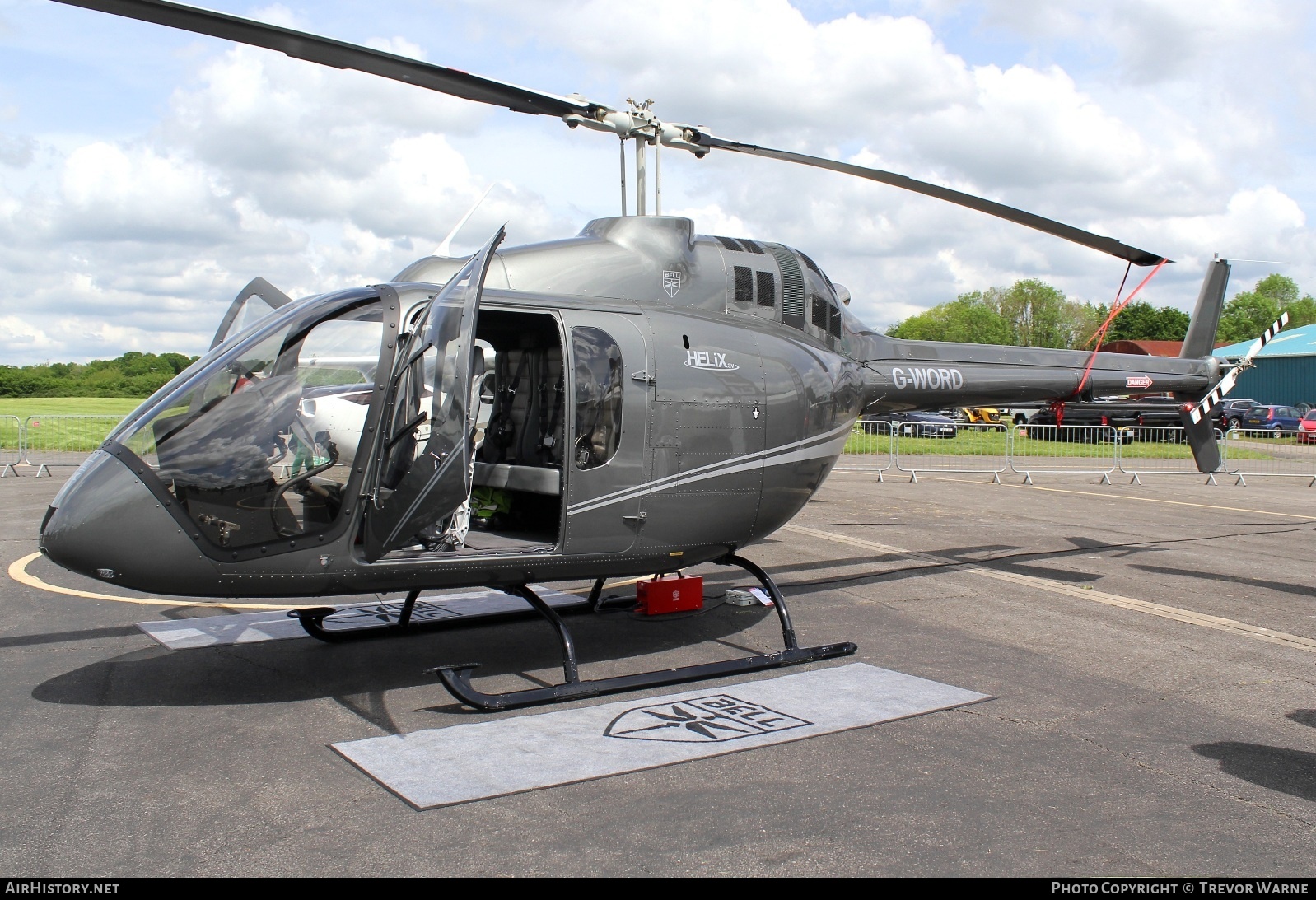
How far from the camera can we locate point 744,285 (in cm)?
774

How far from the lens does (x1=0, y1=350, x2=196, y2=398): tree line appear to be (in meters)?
45.9

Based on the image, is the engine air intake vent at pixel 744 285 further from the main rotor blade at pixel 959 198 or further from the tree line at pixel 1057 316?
the tree line at pixel 1057 316

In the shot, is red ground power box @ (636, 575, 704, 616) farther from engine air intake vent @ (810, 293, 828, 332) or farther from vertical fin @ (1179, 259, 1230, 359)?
vertical fin @ (1179, 259, 1230, 359)

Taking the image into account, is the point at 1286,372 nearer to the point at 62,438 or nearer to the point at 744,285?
the point at 62,438

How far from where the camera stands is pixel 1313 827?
4.30m

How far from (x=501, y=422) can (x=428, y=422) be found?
6.13 feet

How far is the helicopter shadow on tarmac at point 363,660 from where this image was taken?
20.2 feet

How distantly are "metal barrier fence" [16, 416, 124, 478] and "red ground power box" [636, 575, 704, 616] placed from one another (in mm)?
19030

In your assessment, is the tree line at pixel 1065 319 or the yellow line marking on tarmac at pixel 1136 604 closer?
the yellow line marking on tarmac at pixel 1136 604

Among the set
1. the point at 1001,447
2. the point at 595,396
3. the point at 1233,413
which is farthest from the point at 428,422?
the point at 1233,413

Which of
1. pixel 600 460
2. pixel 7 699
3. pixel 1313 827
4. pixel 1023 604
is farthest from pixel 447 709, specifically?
pixel 1023 604

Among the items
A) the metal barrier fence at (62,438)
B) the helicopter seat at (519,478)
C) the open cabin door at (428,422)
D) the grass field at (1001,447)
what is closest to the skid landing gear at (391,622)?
the helicopter seat at (519,478)

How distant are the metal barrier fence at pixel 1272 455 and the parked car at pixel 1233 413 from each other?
85cm

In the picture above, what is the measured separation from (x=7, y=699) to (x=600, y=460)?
3812mm
